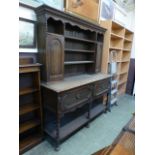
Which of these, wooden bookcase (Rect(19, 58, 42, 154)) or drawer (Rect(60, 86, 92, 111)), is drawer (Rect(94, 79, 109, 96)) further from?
wooden bookcase (Rect(19, 58, 42, 154))

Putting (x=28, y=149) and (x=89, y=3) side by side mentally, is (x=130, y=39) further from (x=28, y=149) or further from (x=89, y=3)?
(x=28, y=149)

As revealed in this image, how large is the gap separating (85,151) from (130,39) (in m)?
3.64

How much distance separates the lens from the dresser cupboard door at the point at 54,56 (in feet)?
5.93

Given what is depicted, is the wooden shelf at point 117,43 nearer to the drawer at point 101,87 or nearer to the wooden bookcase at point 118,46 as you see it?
the wooden bookcase at point 118,46

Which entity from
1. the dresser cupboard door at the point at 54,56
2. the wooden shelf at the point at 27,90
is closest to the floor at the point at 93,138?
the wooden shelf at the point at 27,90

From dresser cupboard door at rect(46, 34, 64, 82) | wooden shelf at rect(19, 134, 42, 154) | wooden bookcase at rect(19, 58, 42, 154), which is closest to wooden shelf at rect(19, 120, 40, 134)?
wooden bookcase at rect(19, 58, 42, 154)

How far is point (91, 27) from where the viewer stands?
251 centimetres

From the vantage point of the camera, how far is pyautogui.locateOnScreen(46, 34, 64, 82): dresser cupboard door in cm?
181

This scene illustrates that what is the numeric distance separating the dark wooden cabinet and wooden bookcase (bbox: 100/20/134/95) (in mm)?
266
